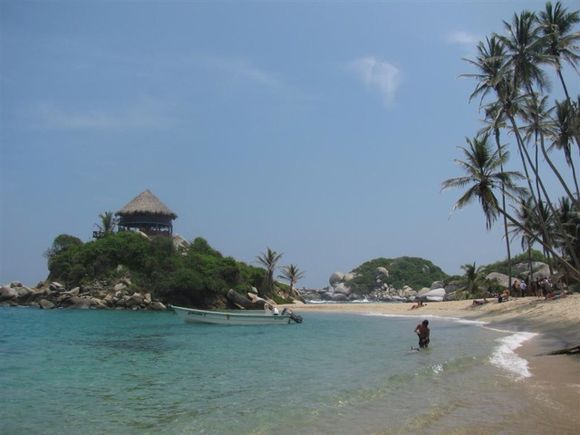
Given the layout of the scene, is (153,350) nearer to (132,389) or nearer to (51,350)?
(51,350)

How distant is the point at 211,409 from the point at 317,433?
2.77 m

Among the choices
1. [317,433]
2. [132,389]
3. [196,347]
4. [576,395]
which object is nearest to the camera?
[317,433]

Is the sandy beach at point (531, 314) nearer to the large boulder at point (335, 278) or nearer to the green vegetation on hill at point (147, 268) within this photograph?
the green vegetation on hill at point (147, 268)

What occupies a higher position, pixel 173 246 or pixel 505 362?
pixel 173 246

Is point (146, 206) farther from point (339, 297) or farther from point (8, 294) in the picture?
point (339, 297)

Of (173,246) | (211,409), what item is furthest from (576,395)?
(173,246)

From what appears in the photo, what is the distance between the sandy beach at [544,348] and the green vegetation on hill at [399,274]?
7235cm

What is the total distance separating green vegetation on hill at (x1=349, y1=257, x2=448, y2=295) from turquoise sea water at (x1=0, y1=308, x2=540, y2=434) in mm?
93929

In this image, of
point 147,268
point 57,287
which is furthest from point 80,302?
point 147,268

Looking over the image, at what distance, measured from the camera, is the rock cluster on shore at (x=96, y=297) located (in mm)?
52031

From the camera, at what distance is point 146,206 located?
6231 centimetres

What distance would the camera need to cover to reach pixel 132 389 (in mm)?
11555

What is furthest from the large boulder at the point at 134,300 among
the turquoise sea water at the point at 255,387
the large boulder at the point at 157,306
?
the turquoise sea water at the point at 255,387

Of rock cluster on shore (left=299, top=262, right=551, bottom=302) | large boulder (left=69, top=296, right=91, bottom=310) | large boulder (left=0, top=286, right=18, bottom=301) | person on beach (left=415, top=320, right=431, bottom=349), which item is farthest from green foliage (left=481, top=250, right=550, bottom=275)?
large boulder (left=0, top=286, right=18, bottom=301)
